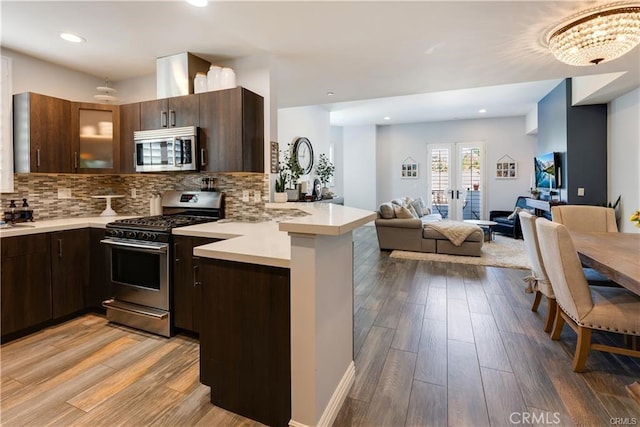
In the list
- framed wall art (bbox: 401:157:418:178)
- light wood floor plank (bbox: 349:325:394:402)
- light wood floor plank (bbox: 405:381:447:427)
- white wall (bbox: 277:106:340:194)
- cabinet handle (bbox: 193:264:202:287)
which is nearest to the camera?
light wood floor plank (bbox: 405:381:447:427)

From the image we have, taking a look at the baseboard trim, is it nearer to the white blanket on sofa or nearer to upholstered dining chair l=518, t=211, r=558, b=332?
upholstered dining chair l=518, t=211, r=558, b=332

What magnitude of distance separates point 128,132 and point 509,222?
7548mm

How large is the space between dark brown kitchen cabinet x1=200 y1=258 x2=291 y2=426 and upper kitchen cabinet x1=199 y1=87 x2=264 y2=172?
124 centimetres

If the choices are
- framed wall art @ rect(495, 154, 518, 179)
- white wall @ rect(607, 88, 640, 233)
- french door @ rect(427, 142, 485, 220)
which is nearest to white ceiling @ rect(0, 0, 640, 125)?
white wall @ rect(607, 88, 640, 233)

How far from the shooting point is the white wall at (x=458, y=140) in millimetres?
8125

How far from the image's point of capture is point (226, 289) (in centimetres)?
166

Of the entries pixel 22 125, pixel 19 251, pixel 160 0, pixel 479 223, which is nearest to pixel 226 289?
pixel 160 0

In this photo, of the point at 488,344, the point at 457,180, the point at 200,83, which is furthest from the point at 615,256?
the point at 457,180

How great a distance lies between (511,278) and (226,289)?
3990 millimetres

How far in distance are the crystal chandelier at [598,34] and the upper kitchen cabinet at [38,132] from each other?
445 centimetres

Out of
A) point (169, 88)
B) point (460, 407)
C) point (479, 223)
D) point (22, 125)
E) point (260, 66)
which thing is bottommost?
Answer: point (460, 407)

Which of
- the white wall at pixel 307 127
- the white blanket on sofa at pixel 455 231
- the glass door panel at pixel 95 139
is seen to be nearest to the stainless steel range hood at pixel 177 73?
the glass door panel at pixel 95 139

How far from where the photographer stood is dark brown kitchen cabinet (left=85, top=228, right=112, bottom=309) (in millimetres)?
2844

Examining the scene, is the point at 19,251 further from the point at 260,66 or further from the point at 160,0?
the point at 260,66
